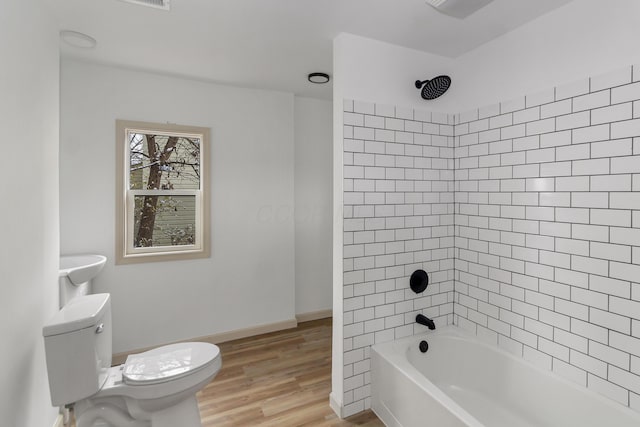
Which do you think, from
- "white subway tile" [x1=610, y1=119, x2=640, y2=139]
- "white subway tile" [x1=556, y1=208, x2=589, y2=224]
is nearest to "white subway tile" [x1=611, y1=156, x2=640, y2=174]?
"white subway tile" [x1=610, y1=119, x2=640, y2=139]

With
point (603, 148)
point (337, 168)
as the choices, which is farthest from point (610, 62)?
point (337, 168)

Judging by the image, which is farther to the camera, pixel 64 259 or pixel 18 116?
pixel 64 259

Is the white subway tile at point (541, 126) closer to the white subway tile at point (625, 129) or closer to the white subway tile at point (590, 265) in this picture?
the white subway tile at point (625, 129)

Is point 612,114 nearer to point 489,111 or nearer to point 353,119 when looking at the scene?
point 489,111

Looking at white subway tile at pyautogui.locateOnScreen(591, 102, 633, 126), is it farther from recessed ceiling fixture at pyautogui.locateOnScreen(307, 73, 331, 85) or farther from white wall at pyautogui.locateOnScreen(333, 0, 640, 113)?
recessed ceiling fixture at pyautogui.locateOnScreen(307, 73, 331, 85)

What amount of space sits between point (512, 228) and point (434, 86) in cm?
105

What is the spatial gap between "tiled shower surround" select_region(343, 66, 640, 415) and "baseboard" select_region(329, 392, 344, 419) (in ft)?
0.17

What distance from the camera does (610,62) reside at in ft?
4.96

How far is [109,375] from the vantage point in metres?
1.58

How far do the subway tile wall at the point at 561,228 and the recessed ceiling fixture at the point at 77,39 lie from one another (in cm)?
267

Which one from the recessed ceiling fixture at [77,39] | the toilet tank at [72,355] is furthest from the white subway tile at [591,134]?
the recessed ceiling fixture at [77,39]

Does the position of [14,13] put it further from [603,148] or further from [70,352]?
[603,148]

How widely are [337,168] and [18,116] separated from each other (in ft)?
5.22

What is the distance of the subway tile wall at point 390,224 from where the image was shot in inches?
80.0
